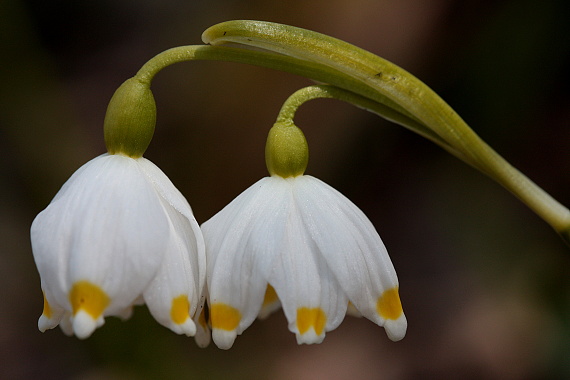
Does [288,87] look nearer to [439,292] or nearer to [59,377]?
[439,292]

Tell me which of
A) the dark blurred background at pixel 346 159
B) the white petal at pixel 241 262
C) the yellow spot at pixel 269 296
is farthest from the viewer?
the dark blurred background at pixel 346 159

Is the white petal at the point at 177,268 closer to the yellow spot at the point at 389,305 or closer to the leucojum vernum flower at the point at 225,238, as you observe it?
the leucojum vernum flower at the point at 225,238

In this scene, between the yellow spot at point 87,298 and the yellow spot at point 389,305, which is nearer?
the yellow spot at point 87,298

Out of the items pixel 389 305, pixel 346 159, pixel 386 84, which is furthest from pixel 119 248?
pixel 346 159

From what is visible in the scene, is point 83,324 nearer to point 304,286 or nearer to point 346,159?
point 304,286

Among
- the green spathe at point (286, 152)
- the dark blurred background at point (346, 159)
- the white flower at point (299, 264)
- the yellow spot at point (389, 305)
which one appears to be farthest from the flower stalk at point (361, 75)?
the dark blurred background at point (346, 159)

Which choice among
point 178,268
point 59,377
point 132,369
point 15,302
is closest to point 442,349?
point 132,369
